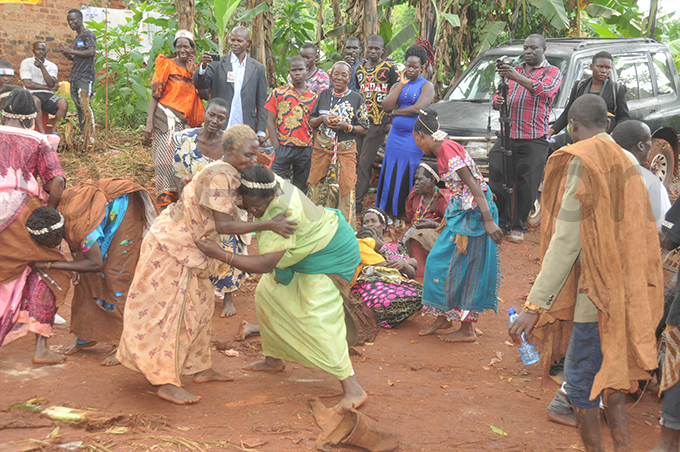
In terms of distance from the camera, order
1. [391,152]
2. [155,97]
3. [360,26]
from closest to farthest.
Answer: [155,97] < [391,152] < [360,26]

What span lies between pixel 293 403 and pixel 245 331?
1285mm

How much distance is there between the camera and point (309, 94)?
7.11 meters

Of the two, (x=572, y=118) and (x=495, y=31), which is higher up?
(x=495, y=31)

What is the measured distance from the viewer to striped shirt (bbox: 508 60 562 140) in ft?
23.5

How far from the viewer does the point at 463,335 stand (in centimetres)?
509

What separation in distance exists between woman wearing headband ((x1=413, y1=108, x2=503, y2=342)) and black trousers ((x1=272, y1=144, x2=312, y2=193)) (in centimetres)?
247

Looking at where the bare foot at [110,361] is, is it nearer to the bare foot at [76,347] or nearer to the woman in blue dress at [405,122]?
the bare foot at [76,347]

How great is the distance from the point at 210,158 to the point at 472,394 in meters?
2.87

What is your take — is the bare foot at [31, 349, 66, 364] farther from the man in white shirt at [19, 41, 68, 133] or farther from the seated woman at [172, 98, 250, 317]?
the man in white shirt at [19, 41, 68, 133]

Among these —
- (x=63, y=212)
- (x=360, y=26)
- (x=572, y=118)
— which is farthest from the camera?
(x=360, y=26)

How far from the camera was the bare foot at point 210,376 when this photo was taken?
3932 millimetres

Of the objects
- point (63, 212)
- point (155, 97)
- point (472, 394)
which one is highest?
point (155, 97)

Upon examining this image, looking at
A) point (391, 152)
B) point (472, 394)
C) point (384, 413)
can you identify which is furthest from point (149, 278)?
point (391, 152)

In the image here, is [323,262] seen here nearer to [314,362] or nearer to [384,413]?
[314,362]
